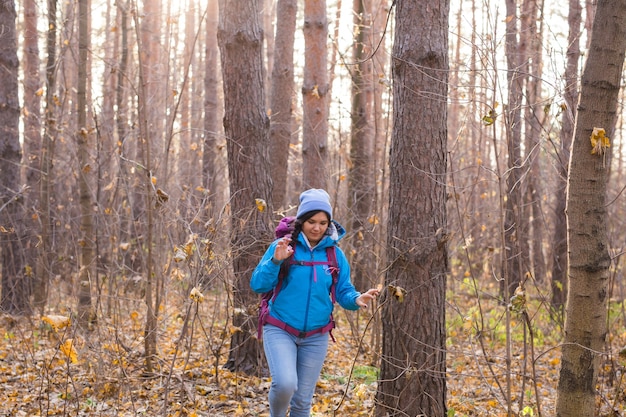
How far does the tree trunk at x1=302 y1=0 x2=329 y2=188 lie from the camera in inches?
358

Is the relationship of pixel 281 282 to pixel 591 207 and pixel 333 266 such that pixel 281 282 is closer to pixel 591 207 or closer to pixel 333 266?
pixel 333 266

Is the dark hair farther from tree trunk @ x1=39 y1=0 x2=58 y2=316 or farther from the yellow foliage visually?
tree trunk @ x1=39 y1=0 x2=58 y2=316

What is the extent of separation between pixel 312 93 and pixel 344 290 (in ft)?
17.4

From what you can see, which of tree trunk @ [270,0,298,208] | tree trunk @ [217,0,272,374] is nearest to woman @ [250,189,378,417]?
tree trunk @ [217,0,272,374]

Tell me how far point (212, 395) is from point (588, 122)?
374 cm

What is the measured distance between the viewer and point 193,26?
81.3 feet

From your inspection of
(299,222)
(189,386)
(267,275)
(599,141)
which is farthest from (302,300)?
(189,386)

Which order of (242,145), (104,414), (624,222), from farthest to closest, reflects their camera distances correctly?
1. (624,222)
2. (242,145)
3. (104,414)

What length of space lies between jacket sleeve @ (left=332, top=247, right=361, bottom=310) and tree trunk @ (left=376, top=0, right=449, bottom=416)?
0.48 meters

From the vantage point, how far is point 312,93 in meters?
9.00

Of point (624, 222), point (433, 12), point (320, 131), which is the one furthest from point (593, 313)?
point (320, 131)

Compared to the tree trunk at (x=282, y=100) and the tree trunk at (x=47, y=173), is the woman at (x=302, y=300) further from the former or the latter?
the tree trunk at (x=282, y=100)

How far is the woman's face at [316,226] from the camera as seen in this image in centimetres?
406

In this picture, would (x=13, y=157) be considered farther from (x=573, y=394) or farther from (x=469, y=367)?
(x=573, y=394)
